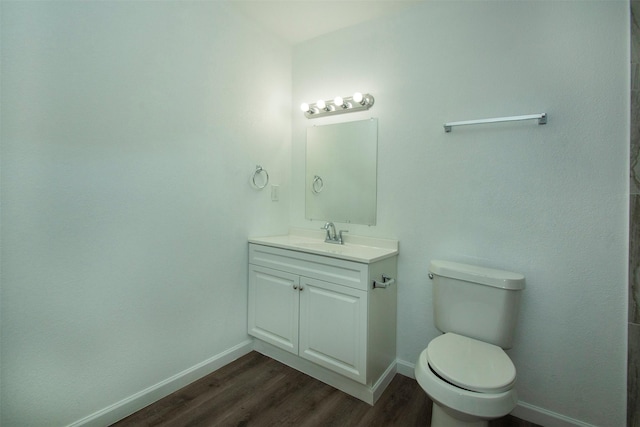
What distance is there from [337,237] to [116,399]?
1.50 metres

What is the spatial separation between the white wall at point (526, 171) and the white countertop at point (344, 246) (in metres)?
0.10

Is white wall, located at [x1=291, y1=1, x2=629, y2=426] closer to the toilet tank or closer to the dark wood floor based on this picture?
the toilet tank

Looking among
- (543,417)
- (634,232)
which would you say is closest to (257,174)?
(634,232)

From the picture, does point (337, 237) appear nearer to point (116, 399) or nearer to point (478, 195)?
point (478, 195)

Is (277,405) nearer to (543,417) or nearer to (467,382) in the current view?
(467,382)

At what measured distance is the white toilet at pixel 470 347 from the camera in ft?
3.67

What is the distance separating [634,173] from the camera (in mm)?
1304

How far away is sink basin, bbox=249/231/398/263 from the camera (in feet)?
5.53

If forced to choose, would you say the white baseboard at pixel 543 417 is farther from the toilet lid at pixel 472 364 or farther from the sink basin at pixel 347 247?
the sink basin at pixel 347 247

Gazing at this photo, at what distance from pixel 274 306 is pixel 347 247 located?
24.4 inches

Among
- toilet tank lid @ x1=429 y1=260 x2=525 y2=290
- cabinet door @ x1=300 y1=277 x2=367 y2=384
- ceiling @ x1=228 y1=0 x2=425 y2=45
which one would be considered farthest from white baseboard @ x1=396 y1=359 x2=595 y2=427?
ceiling @ x1=228 y1=0 x2=425 y2=45

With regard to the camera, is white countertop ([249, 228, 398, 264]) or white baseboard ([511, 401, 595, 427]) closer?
white baseboard ([511, 401, 595, 427])

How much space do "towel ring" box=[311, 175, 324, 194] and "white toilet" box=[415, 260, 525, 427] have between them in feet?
3.26

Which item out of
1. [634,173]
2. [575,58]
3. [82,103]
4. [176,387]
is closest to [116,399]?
[176,387]
